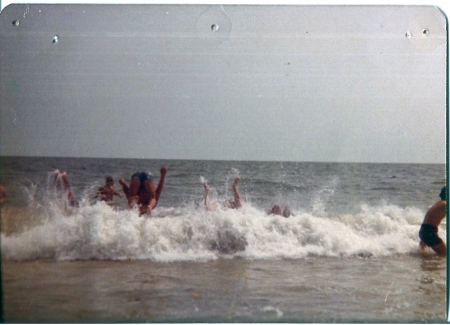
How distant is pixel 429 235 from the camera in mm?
4465

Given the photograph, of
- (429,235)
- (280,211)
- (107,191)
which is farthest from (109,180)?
(429,235)

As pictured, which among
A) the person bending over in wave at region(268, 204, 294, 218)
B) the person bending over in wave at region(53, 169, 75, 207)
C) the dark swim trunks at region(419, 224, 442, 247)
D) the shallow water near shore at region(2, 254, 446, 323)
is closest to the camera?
the shallow water near shore at region(2, 254, 446, 323)

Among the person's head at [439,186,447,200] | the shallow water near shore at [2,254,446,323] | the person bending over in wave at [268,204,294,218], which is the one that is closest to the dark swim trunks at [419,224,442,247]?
the shallow water near shore at [2,254,446,323]

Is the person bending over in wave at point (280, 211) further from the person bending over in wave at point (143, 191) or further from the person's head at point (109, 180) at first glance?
the person's head at point (109, 180)

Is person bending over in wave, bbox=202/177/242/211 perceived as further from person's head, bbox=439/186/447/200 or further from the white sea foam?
person's head, bbox=439/186/447/200

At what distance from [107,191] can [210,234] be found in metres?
0.94

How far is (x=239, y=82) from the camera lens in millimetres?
4320

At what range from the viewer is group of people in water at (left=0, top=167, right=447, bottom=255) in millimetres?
4359

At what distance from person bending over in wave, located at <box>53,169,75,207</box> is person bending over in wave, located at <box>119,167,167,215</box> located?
43 cm

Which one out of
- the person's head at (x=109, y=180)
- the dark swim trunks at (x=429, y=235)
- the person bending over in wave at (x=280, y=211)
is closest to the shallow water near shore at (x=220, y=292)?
the dark swim trunks at (x=429, y=235)

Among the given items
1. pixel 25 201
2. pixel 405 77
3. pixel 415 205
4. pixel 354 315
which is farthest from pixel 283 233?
pixel 25 201

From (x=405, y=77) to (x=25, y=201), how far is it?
3.34m

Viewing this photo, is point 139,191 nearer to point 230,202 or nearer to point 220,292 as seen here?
point 230,202

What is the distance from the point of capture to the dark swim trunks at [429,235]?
14.6 ft
